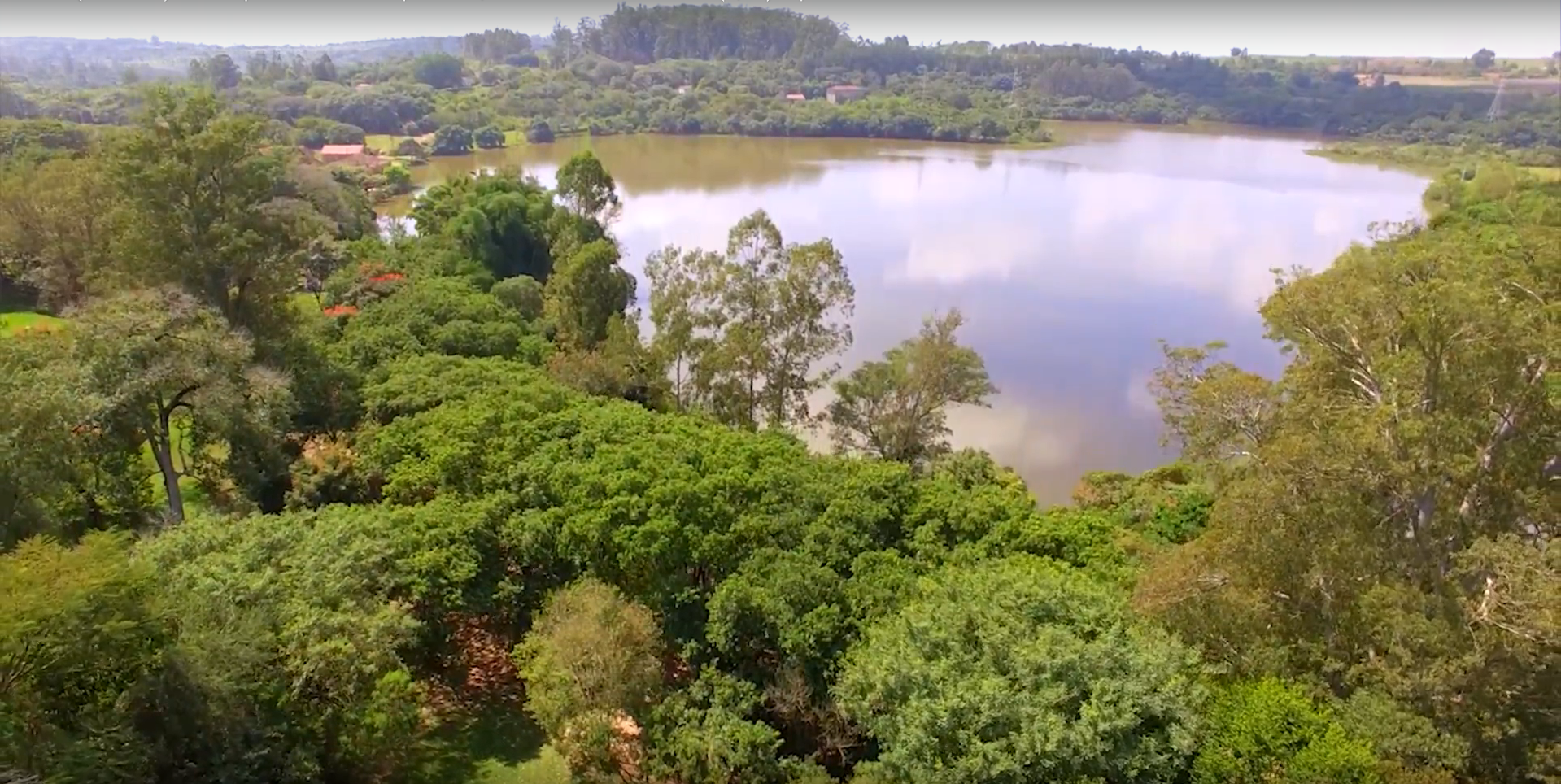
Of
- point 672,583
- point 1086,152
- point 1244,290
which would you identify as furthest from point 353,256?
point 1086,152

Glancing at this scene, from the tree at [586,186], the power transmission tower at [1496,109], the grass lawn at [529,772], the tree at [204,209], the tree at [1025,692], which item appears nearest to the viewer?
the tree at [1025,692]

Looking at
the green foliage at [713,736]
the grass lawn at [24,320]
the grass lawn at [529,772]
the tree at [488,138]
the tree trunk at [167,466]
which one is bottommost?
the grass lawn at [529,772]

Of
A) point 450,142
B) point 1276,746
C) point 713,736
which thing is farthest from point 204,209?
point 450,142

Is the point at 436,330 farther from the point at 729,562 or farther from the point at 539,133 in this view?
the point at 539,133

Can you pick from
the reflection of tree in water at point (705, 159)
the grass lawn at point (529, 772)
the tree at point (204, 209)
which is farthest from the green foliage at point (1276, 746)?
the reflection of tree in water at point (705, 159)

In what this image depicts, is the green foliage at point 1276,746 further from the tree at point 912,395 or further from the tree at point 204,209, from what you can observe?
the tree at point 204,209

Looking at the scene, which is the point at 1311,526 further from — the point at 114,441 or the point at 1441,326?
the point at 114,441
